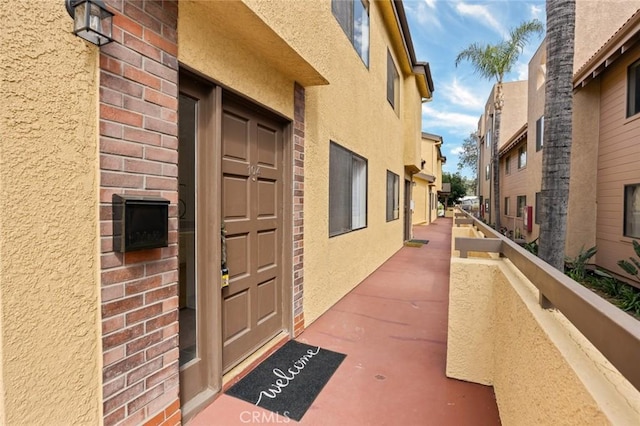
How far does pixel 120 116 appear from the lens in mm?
2002

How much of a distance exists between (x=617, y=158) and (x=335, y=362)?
29.4ft

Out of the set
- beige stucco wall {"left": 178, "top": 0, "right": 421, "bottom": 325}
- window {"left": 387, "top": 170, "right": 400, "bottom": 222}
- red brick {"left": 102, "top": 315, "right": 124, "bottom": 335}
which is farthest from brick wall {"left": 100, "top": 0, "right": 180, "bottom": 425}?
window {"left": 387, "top": 170, "right": 400, "bottom": 222}

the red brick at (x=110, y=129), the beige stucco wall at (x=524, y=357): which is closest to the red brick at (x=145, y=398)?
the red brick at (x=110, y=129)

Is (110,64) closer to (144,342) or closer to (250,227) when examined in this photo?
(144,342)

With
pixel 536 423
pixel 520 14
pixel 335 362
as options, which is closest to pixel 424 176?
pixel 520 14

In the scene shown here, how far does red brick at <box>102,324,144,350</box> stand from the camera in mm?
1941

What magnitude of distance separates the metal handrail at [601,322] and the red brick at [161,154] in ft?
7.99

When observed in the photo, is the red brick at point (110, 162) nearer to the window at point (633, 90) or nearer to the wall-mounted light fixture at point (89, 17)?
the wall-mounted light fixture at point (89, 17)

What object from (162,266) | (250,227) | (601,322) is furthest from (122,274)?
(601,322)

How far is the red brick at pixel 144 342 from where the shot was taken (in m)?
2.08

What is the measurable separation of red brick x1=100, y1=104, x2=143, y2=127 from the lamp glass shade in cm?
35

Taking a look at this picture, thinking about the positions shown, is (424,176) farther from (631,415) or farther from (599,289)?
(631,415)

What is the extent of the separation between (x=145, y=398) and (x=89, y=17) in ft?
7.58

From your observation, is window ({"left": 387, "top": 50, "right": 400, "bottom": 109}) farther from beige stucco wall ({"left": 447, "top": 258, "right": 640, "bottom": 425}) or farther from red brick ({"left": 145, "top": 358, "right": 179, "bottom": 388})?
red brick ({"left": 145, "top": 358, "right": 179, "bottom": 388})
